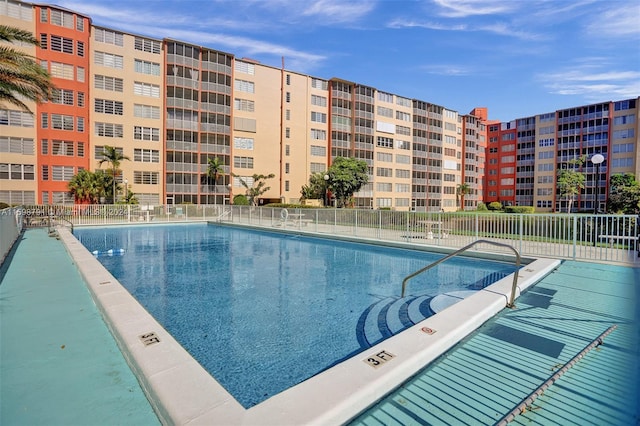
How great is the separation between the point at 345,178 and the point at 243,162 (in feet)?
44.4

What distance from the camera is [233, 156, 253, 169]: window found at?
1747 inches

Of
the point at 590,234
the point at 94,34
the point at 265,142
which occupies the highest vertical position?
the point at 94,34

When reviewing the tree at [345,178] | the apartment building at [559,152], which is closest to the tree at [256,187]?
the tree at [345,178]

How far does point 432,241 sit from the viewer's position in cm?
1480

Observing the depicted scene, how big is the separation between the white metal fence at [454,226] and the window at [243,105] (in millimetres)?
22437

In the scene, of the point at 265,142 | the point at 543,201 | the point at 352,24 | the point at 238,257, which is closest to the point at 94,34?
the point at 265,142

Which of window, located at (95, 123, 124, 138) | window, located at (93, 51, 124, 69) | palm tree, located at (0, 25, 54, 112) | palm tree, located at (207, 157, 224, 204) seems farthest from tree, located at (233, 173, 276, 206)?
palm tree, located at (0, 25, 54, 112)

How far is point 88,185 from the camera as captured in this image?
3391 centimetres

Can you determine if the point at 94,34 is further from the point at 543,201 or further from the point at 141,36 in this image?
the point at 543,201

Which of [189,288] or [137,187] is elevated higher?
[137,187]

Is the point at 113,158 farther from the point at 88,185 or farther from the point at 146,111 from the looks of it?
the point at 146,111

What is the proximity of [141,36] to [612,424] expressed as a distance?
47.5 metres

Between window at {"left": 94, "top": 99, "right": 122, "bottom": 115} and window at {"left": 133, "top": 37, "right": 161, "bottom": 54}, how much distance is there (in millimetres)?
6881

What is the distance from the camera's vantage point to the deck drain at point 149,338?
420 centimetres
